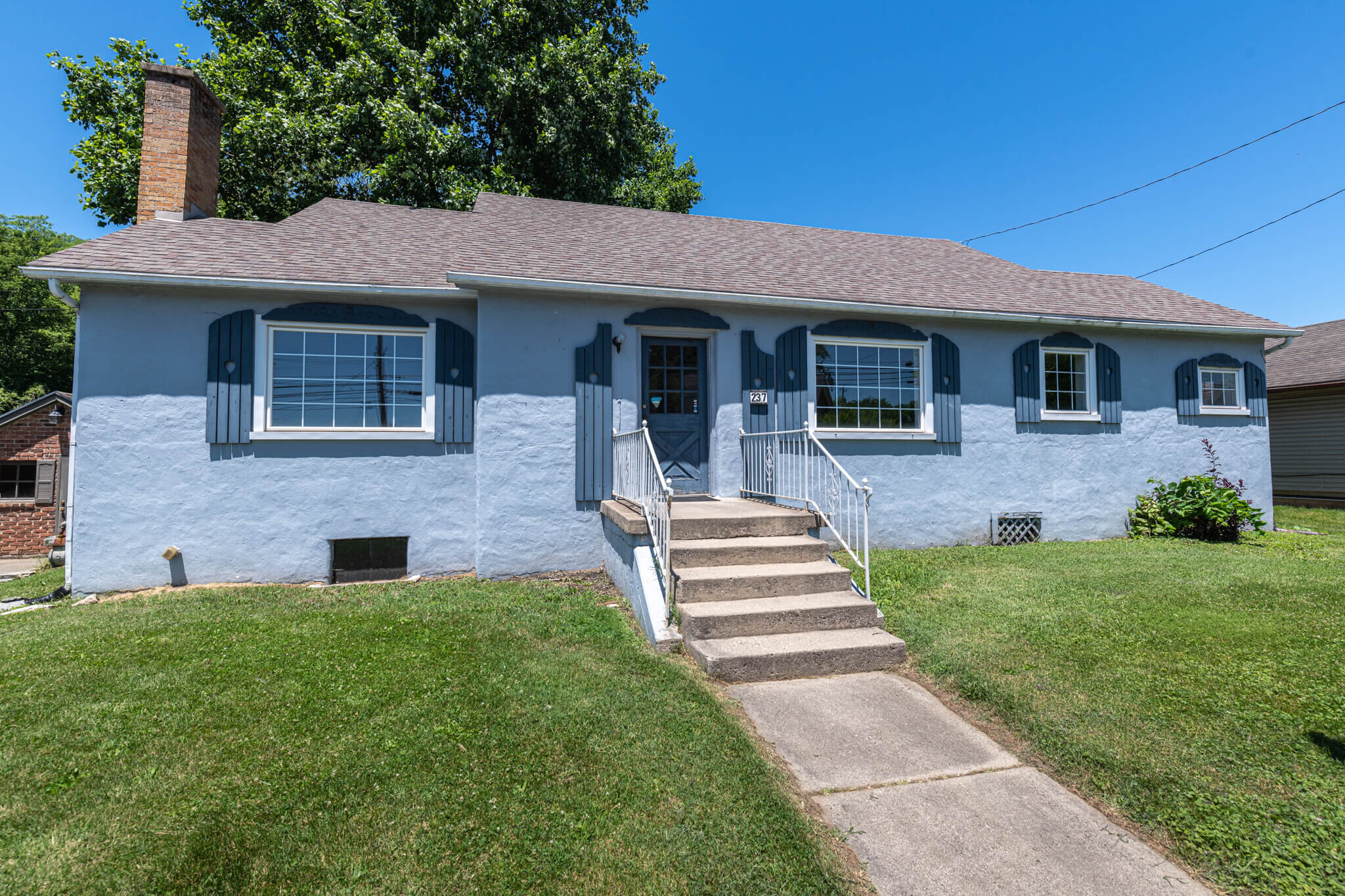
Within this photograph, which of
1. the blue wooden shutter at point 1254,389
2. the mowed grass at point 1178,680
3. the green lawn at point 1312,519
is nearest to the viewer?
the mowed grass at point 1178,680

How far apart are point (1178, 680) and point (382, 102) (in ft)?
53.5

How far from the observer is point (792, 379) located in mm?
7656

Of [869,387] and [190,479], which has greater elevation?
[869,387]

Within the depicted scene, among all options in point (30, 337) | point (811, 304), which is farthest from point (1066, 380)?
point (30, 337)

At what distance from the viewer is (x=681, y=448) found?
7504mm

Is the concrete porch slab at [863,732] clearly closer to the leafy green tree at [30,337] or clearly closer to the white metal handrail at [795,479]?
the white metal handrail at [795,479]


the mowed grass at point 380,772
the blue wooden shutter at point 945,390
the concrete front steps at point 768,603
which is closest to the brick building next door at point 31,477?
the mowed grass at point 380,772

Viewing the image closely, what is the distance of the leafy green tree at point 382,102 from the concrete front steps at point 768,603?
439 inches

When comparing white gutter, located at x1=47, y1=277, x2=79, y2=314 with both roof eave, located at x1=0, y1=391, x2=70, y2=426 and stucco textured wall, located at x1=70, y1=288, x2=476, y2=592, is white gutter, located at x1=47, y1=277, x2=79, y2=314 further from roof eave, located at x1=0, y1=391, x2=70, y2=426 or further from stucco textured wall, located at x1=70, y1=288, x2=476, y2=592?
roof eave, located at x1=0, y1=391, x2=70, y2=426

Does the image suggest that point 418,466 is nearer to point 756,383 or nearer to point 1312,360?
point 756,383

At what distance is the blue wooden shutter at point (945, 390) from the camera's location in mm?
8141

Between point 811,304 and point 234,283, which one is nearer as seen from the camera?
point 234,283

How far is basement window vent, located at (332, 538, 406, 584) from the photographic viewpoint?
679 centimetres

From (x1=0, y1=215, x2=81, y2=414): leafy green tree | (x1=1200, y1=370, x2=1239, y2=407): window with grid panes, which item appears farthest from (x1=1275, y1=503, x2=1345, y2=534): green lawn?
(x1=0, y1=215, x2=81, y2=414): leafy green tree
